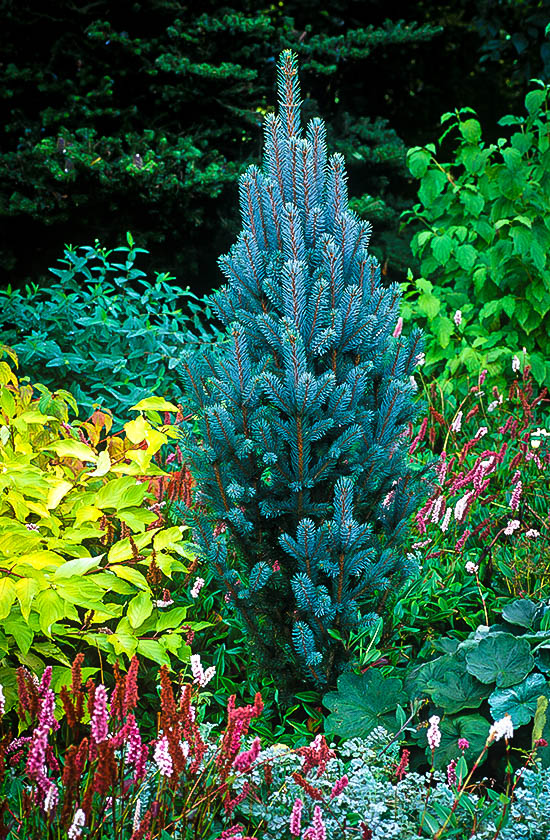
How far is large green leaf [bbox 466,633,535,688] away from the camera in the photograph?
8.06 feet

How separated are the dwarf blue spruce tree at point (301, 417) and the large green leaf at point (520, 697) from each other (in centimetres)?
48

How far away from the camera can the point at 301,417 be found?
253cm

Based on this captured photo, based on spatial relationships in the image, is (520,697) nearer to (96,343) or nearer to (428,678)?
(428,678)

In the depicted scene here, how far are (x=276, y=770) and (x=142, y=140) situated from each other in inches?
201

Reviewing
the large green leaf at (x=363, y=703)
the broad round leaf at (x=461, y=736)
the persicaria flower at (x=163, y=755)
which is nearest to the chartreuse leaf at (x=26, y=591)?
the persicaria flower at (x=163, y=755)

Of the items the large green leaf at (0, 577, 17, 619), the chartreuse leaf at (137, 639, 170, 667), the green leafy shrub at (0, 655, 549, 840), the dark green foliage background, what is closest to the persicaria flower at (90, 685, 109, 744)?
the green leafy shrub at (0, 655, 549, 840)

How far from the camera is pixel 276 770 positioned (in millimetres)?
2279

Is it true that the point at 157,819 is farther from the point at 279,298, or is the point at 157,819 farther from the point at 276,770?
the point at 279,298

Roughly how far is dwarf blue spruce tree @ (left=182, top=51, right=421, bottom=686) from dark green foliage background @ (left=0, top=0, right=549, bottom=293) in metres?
3.45

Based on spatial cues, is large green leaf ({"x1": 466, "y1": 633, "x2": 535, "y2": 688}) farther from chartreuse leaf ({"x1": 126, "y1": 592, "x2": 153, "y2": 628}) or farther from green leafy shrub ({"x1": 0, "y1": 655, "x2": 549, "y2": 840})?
chartreuse leaf ({"x1": 126, "y1": 592, "x2": 153, "y2": 628})

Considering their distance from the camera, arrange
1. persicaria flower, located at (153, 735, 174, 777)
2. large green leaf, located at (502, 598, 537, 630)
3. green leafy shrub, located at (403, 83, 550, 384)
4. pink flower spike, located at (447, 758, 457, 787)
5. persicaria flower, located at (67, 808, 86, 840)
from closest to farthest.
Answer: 1. persicaria flower, located at (67, 808, 86, 840)
2. persicaria flower, located at (153, 735, 174, 777)
3. pink flower spike, located at (447, 758, 457, 787)
4. large green leaf, located at (502, 598, 537, 630)
5. green leafy shrub, located at (403, 83, 550, 384)

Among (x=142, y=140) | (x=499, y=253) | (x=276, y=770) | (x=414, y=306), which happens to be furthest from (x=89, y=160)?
(x=276, y=770)

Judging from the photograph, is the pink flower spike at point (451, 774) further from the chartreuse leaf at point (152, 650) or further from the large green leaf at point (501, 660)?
the chartreuse leaf at point (152, 650)

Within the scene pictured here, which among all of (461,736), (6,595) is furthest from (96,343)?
(461,736)
